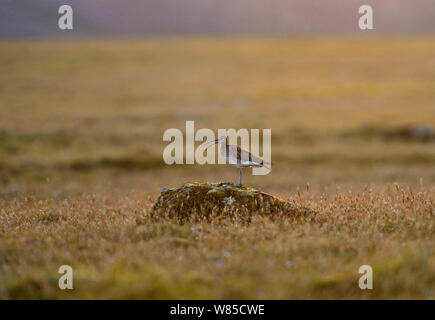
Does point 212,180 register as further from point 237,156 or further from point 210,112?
point 210,112

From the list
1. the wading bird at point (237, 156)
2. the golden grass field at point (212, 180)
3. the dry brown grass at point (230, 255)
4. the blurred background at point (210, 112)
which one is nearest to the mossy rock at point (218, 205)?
the dry brown grass at point (230, 255)

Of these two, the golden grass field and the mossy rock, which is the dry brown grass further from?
the mossy rock

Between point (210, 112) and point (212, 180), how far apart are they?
28.1 metres

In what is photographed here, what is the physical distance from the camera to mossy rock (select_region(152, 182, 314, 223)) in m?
9.53

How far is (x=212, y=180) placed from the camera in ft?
76.7

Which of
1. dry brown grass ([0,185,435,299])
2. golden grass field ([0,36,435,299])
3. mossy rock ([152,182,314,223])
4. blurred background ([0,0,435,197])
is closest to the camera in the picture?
dry brown grass ([0,185,435,299])

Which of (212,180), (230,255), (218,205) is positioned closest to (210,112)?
(212,180)

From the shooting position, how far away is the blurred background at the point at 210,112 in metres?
26.0

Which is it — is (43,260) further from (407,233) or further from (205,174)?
(205,174)

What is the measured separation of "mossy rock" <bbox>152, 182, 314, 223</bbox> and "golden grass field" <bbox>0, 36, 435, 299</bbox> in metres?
0.43

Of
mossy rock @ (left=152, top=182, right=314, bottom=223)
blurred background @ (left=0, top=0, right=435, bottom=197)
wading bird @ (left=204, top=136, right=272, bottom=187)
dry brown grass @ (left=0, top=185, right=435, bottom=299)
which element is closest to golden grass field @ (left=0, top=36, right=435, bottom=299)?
dry brown grass @ (left=0, top=185, right=435, bottom=299)

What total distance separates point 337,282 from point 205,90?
211 feet
